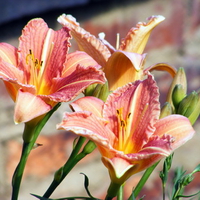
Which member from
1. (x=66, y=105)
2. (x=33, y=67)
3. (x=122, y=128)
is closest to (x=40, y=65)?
(x=33, y=67)

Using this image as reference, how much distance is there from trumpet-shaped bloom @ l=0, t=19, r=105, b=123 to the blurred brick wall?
67 centimetres

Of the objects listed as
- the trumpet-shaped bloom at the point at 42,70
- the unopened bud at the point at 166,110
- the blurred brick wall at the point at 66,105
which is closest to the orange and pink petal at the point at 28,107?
the trumpet-shaped bloom at the point at 42,70

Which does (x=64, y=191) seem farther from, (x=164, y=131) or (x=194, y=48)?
(x=164, y=131)

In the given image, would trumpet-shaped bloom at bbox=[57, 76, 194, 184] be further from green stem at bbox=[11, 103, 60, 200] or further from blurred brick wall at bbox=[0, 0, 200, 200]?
blurred brick wall at bbox=[0, 0, 200, 200]

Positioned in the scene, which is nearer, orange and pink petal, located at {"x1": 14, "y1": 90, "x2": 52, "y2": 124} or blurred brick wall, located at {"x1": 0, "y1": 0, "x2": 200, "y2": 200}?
orange and pink petal, located at {"x1": 14, "y1": 90, "x2": 52, "y2": 124}

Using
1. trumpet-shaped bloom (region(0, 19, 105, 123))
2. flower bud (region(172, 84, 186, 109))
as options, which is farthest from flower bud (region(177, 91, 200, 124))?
trumpet-shaped bloom (region(0, 19, 105, 123))

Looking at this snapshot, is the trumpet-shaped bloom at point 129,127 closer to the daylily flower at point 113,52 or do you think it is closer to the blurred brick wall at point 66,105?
the daylily flower at point 113,52

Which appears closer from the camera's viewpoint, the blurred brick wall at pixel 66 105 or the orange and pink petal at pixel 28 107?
the orange and pink petal at pixel 28 107

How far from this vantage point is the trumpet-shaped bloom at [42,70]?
45 cm

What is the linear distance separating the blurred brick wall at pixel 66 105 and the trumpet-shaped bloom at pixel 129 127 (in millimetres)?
748

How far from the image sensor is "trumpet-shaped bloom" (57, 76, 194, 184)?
0.43 m

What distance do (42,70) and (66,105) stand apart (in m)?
0.80

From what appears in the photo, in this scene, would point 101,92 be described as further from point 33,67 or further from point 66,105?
point 66,105

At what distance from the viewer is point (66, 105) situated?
1.32m
